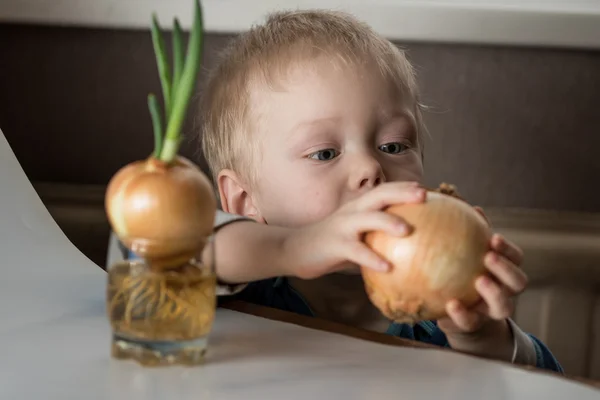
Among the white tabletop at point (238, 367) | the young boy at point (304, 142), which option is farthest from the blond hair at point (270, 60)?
the white tabletop at point (238, 367)

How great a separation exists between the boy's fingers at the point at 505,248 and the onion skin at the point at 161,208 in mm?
179

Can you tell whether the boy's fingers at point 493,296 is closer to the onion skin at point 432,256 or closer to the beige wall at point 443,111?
the onion skin at point 432,256

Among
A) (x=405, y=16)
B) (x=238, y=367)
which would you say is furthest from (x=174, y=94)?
(x=405, y=16)

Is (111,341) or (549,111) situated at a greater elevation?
(111,341)

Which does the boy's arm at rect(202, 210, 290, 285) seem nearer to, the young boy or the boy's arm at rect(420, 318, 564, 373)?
the young boy

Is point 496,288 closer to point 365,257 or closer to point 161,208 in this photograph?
point 365,257

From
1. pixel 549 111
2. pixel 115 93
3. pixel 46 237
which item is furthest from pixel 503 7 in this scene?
pixel 46 237

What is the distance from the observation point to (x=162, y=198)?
443 mm

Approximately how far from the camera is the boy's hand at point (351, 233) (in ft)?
1.68

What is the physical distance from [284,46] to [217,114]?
0.14 meters

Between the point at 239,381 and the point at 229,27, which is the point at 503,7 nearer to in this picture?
the point at 229,27

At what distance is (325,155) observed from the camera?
0.85 meters

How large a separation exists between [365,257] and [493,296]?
0.27ft

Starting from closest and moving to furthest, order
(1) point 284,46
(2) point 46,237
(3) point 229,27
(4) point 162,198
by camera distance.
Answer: (4) point 162,198, (2) point 46,237, (1) point 284,46, (3) point 229,27
